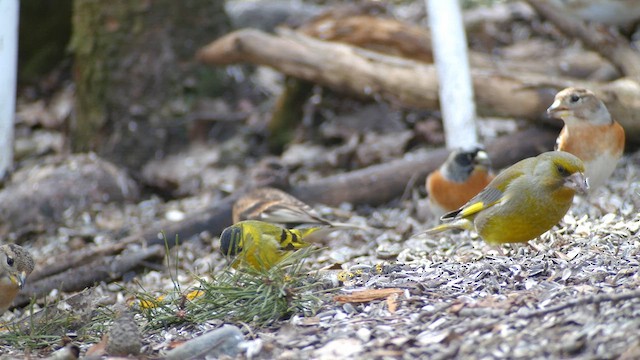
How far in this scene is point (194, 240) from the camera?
591cm

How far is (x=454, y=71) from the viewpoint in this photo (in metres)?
6.14

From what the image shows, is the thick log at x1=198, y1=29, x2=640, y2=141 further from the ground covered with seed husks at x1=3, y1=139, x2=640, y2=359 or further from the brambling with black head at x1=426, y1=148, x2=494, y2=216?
the ground covered with seed husks at x1=3, y1=139, x2=640, y2=359

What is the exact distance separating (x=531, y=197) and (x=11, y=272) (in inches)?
102

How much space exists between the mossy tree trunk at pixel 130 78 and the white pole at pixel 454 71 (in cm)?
269

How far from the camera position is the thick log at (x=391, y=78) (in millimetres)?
6164

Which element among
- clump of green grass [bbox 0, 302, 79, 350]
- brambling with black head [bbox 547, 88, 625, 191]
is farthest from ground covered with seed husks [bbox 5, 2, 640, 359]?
brambling with black head [bbox 547, 88, 625, 191]

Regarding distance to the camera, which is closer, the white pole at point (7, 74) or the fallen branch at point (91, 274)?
the fallen branch at point (91, 274)

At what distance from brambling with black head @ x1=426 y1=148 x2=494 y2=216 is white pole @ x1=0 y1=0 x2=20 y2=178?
3.42m

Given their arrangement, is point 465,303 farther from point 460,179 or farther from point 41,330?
point 460,179

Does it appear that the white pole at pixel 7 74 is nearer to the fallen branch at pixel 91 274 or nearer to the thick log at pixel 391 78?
the thick log at pixel 391 78

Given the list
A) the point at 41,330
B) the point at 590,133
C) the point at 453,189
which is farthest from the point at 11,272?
the point at 590,133

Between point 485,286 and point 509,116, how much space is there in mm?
2948

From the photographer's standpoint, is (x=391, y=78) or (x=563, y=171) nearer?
(x=563, y=171)

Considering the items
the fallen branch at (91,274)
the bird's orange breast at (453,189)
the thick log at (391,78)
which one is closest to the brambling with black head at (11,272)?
the fallen branch at (91,274)
